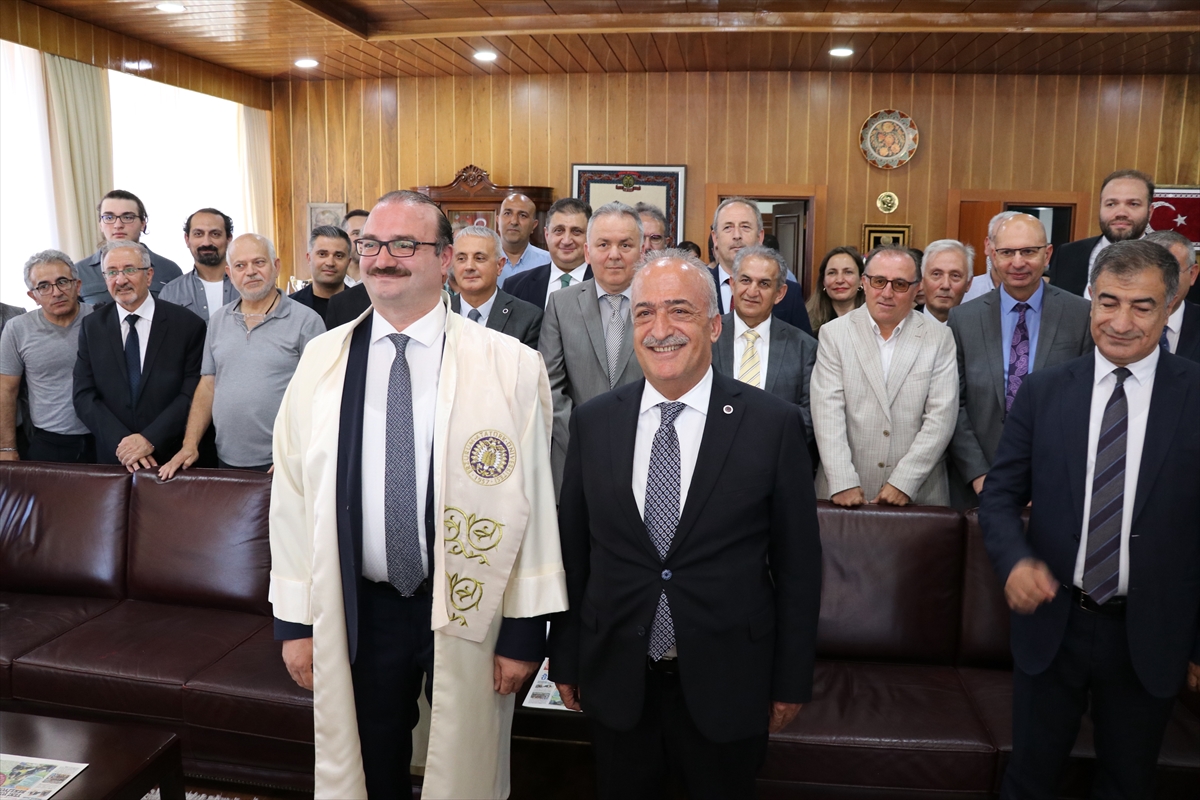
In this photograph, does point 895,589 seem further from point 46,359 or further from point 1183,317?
point 46,359

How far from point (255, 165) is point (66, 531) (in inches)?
241

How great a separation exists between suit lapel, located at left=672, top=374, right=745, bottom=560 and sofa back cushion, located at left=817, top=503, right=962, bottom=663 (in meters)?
1.22

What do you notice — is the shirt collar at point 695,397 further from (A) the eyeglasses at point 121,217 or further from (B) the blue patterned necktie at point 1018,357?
(A) the eyeglasses at point 121,217

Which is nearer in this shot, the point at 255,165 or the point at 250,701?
the point at 250,701

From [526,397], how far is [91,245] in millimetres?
6196

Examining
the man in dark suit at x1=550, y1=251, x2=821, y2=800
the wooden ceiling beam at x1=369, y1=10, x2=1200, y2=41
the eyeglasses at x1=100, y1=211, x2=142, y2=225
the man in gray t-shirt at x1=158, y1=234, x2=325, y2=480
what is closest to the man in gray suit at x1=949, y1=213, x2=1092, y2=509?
the man in dark suit at x1=550, y1=251, x2=821, y2=800

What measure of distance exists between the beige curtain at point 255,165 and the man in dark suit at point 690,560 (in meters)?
7.76

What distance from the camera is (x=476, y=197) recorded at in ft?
26.2

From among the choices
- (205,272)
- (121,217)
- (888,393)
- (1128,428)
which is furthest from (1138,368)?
(121,217)

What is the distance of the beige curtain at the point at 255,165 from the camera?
856 cm

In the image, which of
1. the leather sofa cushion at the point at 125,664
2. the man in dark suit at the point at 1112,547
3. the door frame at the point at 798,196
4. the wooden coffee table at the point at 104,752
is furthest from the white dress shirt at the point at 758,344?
the door frame at the point at 798,196

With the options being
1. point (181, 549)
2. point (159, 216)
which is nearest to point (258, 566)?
point (181, 549)

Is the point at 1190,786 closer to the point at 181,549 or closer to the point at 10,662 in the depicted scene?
the point at 181,549

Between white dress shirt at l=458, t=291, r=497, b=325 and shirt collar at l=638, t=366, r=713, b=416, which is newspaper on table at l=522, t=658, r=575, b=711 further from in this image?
white dress shirt at l=458, t=291, r=497, b=325
